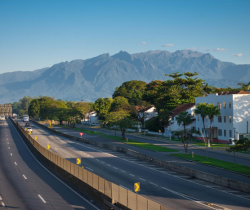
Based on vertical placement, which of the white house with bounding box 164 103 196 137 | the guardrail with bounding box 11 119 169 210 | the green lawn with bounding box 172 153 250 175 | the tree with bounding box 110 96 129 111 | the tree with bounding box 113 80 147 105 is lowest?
the green lawn with bounding box 172 153 250 175

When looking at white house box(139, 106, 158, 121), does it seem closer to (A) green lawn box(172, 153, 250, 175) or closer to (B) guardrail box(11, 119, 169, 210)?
(A) green lawn box(172, 153, 250, 175)

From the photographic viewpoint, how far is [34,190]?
30.8m

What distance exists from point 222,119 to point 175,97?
1095 inches

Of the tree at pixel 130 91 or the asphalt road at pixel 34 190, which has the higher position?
the tree at pixel 130 91

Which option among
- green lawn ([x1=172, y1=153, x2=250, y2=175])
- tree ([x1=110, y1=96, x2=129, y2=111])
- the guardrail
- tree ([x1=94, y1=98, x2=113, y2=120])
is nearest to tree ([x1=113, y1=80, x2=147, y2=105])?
tree ([x1=94, y1=98, x2=113, y2=120])

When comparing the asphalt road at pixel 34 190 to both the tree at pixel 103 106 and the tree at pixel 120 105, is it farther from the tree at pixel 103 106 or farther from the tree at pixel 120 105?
the tree at pixel 103 106

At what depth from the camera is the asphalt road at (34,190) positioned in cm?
2580

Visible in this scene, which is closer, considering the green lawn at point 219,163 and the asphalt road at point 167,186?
the asphalt road at point 167,186

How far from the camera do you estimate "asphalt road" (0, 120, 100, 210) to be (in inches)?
1016

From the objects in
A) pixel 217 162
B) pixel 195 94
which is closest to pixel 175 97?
pixel 195 94

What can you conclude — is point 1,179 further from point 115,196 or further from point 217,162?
point 217,162

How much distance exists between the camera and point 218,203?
27.2 metres

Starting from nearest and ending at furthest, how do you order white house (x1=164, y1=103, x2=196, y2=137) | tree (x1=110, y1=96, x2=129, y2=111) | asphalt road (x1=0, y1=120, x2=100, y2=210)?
asphalt road (x1=0, y1=120, x2=100, y2=210) → white house (x1=164, y1=103, x2=196, y2=137) → tree (x1=110, y1=96, x2=129, y2=111)

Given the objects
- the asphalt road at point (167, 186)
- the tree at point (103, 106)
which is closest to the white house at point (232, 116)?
the asphalt road at point (167, 186)
